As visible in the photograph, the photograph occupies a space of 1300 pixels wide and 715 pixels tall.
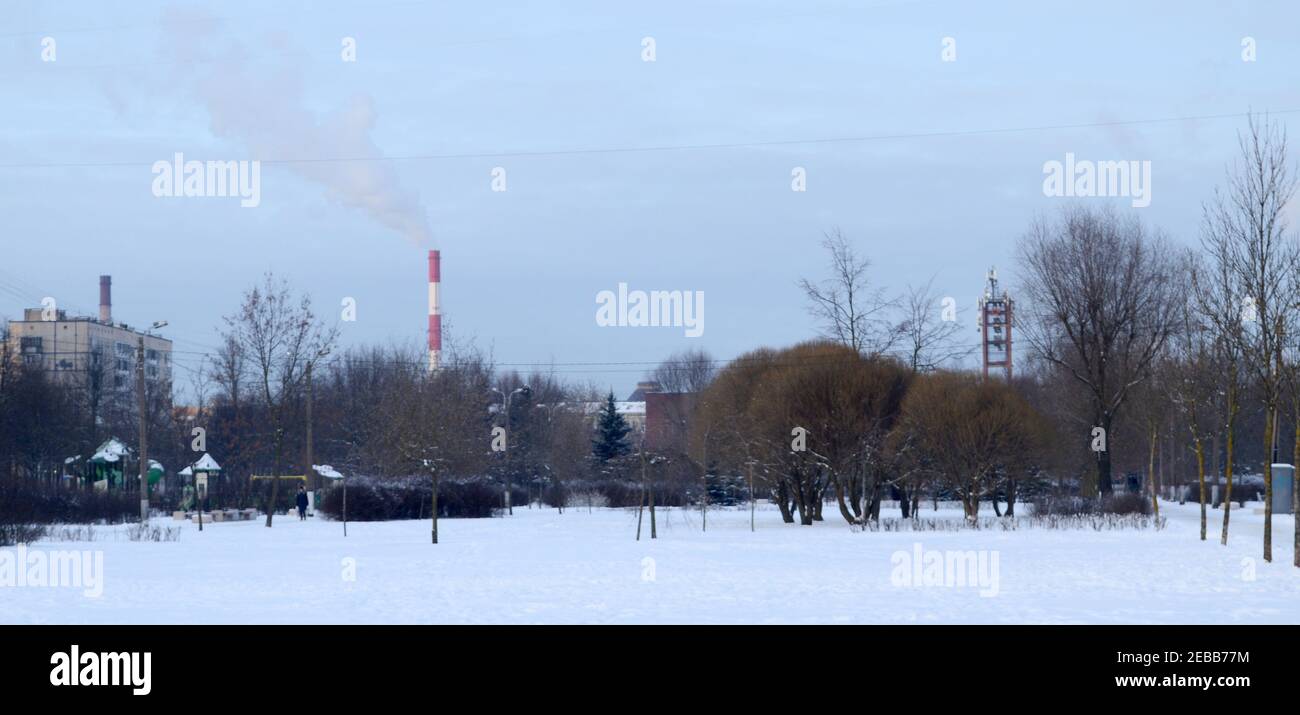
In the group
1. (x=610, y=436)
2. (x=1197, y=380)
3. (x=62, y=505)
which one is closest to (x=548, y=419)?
(x=610, y=436)

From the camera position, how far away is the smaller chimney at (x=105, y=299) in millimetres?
126750

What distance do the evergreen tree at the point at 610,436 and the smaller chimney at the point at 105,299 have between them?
63782 millimetres

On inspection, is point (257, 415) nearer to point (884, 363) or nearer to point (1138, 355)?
point (884, 363)

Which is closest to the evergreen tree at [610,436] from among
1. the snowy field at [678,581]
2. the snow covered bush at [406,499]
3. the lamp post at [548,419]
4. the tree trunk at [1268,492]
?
the lamp post at [548,419]

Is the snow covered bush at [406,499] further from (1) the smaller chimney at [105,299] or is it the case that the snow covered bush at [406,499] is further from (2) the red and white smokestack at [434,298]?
(1) the smaller chimney at [105,299]

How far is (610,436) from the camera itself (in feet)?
275

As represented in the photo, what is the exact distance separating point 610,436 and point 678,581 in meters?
63.1

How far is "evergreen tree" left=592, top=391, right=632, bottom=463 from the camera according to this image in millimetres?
82188

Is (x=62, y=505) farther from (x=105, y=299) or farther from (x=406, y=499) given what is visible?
(x=105, y=299)

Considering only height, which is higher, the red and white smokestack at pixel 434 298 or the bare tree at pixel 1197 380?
the red and white smokestack at pixel 434 298

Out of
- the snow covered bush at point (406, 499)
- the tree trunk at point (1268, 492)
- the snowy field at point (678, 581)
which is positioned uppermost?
the tree trunk at point (1268, 492)

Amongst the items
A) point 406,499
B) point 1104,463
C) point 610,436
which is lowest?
point 406,499
